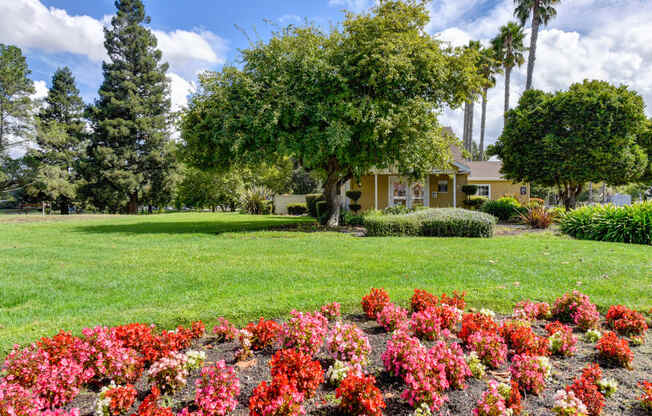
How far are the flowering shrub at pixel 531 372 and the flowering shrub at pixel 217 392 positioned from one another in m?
1.85

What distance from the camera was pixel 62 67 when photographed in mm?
34031

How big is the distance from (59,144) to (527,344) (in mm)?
40538

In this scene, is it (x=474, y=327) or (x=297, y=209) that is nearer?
(x=474, y=327)

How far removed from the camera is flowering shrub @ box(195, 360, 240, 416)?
1.96 metres

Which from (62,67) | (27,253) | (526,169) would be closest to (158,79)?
(62,67)

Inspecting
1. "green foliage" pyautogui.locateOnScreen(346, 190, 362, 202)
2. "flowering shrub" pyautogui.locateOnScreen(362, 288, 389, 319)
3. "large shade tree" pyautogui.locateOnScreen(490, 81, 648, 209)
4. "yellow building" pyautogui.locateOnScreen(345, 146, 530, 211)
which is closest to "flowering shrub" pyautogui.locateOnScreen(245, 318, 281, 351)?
"flowering shrub" pyautogui.locateOnScreen(362, 288, 389, 319)

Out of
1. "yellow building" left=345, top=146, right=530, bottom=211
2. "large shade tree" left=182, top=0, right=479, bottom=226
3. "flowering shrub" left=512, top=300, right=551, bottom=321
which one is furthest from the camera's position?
"yellow building" left=345, top=146, right=530, bottom=211

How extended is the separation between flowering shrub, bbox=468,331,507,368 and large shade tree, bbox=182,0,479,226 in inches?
337

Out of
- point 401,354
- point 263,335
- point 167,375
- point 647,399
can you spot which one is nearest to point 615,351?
point 647,399

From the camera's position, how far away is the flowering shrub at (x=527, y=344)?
2.63 metres

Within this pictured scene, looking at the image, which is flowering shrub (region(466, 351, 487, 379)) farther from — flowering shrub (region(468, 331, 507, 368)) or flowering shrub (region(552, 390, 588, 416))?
flowering shrub (region(552, 390, 588, 416))

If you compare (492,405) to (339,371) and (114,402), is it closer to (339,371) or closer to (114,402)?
(339,371)

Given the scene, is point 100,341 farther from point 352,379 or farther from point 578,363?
point 578,363

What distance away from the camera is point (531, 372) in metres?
2.26
